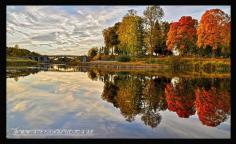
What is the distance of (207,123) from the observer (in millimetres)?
12594

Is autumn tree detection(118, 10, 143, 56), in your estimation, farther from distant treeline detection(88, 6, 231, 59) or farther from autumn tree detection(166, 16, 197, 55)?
autumn tree detection(166, 16, 197, 55)

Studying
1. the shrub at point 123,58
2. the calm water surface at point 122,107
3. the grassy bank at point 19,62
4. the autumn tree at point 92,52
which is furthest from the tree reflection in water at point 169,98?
the grassy bank at point 19,62

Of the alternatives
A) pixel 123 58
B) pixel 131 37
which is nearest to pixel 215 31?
pixel 131 37

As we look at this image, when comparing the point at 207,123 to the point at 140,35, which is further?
the point at 140,35

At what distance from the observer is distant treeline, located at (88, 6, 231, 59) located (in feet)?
67.8

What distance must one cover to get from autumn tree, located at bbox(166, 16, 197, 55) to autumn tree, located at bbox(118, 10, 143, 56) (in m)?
1.79

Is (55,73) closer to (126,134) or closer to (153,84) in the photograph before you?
(153,84)

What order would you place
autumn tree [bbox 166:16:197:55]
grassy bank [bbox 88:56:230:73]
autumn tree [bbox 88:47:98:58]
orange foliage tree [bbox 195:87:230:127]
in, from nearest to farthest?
orange foliage tree [bbox 195:87:230:127] → autumn tree [bbox 88:47:98:58] → autumn tree [bbox 166:16:197:55] → grassy bank [bbox 88:56:230:73]

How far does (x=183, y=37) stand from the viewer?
2477cm

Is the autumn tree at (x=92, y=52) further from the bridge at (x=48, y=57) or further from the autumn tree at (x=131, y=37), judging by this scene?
the autumn tree at (x=131, y=37)

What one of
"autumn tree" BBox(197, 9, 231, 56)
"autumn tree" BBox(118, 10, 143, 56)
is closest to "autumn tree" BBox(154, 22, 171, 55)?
"autumn tree" BBox(118, 10, 143, 56)
